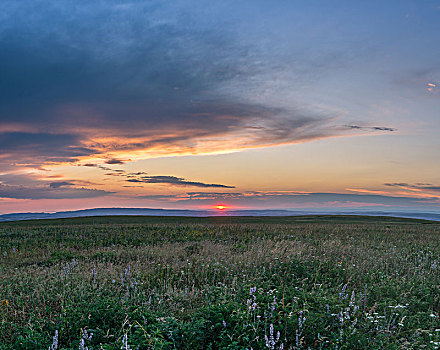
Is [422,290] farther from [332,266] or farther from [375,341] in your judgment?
[375,341]

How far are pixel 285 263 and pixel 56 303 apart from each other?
20.5 ft

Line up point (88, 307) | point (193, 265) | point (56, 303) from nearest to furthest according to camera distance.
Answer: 1. point (88, 307)
2. point (56, 303)
3. point (193, 265)

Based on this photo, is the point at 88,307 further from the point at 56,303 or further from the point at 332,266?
the point at 332,266

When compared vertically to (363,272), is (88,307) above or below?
above

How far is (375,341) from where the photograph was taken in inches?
187

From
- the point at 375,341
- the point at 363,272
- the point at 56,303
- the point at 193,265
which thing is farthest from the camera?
the point at 193,265

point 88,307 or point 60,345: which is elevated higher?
point 88,307

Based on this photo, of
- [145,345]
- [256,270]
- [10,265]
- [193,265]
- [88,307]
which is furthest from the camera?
[10,265]

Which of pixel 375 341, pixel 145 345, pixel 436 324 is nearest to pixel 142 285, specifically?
pixel 145 345

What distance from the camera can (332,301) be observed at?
5.70 m

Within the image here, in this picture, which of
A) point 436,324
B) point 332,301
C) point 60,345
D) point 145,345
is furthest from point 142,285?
point 436,324

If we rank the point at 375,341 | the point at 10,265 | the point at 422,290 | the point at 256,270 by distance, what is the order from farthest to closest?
the point at 10,265 → the point at 256,270 → the point at 422,290 → the point at 375,341

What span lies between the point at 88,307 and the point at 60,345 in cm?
72

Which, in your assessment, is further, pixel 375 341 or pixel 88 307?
pixel 88 307
